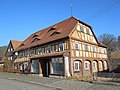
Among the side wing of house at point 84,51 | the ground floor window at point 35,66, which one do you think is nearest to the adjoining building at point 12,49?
the ground floor window at point 35,66

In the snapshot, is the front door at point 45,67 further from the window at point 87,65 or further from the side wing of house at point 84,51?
the window at point 87,65

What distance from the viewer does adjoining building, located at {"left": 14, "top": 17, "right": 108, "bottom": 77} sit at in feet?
83.6

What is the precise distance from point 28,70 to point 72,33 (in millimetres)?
13733

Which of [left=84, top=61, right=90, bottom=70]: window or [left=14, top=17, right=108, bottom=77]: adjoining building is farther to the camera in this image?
[left=84, top=61, right=90, bottom=70]: window

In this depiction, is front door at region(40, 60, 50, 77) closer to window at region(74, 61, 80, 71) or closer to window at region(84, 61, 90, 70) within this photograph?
window at region(74, 61, 80, 71)

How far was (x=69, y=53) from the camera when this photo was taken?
2522 cm

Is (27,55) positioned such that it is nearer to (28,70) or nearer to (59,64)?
(28,70)

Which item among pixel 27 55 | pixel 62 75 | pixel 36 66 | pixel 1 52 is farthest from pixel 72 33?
pixel 1 52

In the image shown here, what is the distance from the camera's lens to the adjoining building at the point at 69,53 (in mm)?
25469

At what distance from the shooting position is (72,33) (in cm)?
2658

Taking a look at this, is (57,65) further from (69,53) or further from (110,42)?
(110,42)

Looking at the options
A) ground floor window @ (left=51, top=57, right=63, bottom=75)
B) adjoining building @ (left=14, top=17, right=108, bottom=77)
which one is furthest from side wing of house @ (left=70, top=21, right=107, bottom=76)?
ground floor window @ (left=51, top=57, right=63, bottom=75)

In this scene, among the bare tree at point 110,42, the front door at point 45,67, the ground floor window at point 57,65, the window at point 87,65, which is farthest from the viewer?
the bare tree at point 110,42

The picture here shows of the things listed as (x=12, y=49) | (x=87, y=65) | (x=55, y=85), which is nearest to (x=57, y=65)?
(x=87, y=65)
